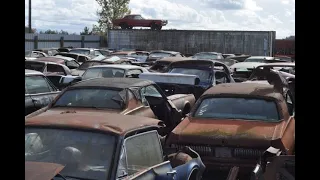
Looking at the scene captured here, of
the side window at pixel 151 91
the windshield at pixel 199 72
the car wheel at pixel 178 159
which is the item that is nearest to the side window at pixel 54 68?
the windshield at pixel 199 72

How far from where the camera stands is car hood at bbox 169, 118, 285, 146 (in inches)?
236

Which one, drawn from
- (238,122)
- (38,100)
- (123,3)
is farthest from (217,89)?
(123,3)

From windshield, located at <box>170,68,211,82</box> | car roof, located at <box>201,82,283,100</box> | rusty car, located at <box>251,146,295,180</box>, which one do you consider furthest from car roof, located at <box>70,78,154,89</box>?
windshield, located at <box>170,68,211,82</box>

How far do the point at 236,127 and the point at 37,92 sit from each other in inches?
182

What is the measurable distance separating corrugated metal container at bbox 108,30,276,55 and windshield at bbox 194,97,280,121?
30.1 meters

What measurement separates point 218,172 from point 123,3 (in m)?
52.1

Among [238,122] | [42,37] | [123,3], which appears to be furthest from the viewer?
[123,3]

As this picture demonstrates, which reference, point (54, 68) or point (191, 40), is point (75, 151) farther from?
point (191, 40)

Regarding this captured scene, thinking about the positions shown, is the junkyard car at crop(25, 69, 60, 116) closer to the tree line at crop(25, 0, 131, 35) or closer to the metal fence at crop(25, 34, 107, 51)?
the metal fence at crop(25, 34, 107, 51)

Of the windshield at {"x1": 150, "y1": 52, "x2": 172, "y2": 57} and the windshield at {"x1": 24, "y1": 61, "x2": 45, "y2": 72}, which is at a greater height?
the windshield at {"x1": 150, "y1": 52, "x2": 172, "y2": 57}

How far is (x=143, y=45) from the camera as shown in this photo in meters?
40.0

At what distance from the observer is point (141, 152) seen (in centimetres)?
449

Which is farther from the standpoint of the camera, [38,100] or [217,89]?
[38,100]
